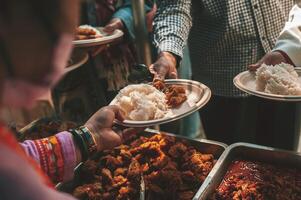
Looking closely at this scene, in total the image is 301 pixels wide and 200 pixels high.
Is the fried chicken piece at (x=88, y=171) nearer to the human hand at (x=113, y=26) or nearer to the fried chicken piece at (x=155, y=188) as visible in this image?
the fried chicken piece at (x=155, y=188)

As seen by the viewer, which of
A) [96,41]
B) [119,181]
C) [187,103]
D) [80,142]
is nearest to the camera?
[80,142]

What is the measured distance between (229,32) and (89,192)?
1542mm

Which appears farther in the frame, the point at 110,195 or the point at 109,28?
the point at 109,28

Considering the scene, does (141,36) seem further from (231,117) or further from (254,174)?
(254,174)

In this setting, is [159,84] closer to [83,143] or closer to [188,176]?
[188,176]

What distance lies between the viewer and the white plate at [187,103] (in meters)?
1.86

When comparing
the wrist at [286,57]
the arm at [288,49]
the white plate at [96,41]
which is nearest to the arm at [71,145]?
the arm at [288,49]

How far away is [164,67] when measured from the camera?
2420 mm

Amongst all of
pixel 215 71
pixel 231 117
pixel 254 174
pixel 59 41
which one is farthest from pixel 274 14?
pixel 59 41

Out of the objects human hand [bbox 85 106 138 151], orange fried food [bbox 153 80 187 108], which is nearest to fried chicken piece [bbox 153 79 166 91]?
orange fried food [bbox 153 80 187 108]

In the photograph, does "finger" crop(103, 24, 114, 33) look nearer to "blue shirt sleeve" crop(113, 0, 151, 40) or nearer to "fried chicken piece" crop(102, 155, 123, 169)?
"blue shirt sleeve" crop(113, 0, 151, 40)

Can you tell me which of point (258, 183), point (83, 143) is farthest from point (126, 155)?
point (258, 183)

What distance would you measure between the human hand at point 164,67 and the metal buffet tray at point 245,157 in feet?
2.18

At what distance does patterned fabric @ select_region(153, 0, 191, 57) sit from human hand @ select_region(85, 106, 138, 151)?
2.74ft
